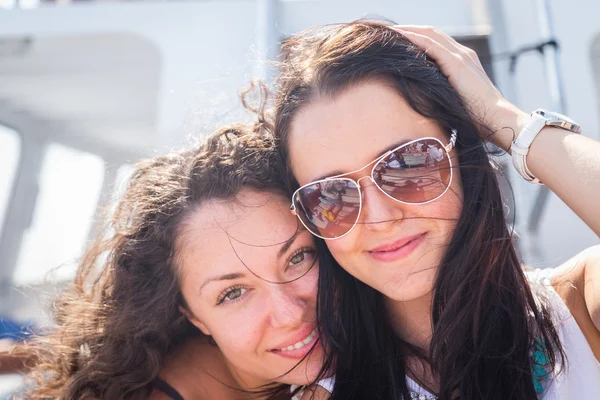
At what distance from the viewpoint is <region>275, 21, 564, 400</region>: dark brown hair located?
141 centimetres

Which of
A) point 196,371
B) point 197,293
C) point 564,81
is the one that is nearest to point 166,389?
point 196,371

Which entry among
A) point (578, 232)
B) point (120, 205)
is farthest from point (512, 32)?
point (120, 205)

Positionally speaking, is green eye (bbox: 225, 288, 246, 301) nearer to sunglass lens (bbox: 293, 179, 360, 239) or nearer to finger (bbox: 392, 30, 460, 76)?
sunglass lens (bbox: 293, 179, 360, 239)

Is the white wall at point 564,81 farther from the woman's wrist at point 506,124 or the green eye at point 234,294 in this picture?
the green eye at point 234,294

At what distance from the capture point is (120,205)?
1984mm

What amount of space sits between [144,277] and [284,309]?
1.80 ft

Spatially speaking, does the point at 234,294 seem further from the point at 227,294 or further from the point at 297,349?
the point at 297,349

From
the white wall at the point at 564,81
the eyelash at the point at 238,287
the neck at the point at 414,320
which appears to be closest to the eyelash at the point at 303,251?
the eyelash at the point at 238,287

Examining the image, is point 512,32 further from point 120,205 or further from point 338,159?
point 120,205

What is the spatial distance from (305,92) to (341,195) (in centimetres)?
33

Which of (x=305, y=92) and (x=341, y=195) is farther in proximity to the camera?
(x=305, y=92)

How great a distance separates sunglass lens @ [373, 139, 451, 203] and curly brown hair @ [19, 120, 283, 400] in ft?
1.51

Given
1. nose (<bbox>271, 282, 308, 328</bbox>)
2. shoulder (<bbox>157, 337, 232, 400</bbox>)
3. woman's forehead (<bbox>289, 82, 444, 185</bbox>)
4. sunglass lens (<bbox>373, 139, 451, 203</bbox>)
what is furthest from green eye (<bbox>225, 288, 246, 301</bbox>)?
sunglass lens (<bbox>373, 139, 451, 203</bbox>)

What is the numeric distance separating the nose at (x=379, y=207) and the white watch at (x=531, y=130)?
0.31 m
